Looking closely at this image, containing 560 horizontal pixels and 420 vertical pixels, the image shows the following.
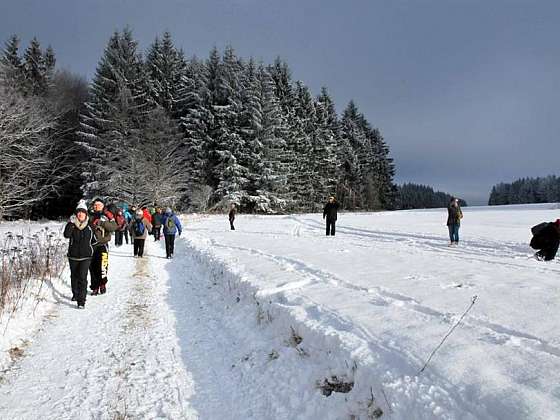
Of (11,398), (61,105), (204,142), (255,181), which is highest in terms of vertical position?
(61,105)

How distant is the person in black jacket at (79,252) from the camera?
6250mm

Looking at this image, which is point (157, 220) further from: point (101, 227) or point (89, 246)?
point (89, 246)

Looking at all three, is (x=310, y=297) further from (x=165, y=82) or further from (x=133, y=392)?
(x=165, y=82)

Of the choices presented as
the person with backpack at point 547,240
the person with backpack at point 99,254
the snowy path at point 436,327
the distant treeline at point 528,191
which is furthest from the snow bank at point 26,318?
the distant treeline at point 528,191

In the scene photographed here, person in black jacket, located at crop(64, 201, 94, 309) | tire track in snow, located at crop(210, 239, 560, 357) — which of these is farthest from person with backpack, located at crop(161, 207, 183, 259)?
person in black jacket, located at crop(64, 201, 94, 309)

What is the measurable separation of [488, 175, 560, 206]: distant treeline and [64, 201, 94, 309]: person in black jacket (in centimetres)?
12470

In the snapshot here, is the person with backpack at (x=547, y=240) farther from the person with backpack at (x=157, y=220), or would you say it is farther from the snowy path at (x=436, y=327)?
the person with backpack at (x=157, y=220)

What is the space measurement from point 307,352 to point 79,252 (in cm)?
490

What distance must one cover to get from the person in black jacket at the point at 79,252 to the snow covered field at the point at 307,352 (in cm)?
37

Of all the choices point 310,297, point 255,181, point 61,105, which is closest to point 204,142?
point 255,181

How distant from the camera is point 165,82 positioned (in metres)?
37.9

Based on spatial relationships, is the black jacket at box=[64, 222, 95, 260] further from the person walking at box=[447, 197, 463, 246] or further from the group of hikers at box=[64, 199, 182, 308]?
the person walking at box=[447, 197, 463, 246]

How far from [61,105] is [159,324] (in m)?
Result: 36.1

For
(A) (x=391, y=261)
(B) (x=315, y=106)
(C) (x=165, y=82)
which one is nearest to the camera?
(A) (x=391, y=261)
